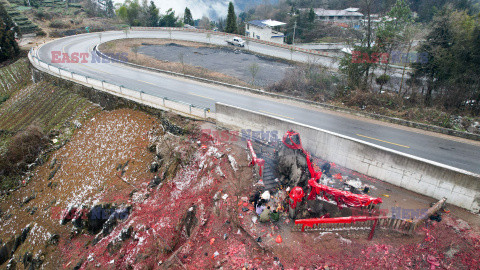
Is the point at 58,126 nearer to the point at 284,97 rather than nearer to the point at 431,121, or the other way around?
the point at 284,97

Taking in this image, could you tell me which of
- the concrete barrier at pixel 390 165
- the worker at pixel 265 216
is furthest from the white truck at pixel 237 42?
the worker at pixel 265 216

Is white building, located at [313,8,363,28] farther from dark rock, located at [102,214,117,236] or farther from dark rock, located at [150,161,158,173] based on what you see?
dark rock, located at [102,214,117,236]

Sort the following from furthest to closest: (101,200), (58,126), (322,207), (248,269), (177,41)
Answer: (177,41)
(58,126)
(101,200)
(322,207)
(248,269)

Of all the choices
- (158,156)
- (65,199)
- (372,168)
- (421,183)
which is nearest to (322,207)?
(372,168)

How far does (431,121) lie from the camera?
15133mm

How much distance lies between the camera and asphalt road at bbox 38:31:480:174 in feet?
40.3

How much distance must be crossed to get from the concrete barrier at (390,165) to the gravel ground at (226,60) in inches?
546

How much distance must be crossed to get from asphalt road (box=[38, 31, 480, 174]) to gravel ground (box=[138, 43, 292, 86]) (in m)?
6.82

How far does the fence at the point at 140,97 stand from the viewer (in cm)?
1664

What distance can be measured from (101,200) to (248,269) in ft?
32.6

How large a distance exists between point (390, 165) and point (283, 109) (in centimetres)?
796

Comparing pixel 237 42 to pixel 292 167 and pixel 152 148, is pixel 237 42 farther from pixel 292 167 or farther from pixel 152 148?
pixel 292 167

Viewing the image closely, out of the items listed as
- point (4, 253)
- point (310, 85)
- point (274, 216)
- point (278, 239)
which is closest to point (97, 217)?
point (4, 253)

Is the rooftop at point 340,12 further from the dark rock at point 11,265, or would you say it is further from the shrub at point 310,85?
the dark rock at point 11,265
